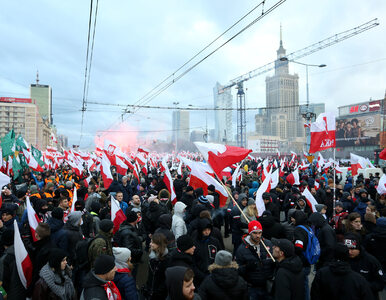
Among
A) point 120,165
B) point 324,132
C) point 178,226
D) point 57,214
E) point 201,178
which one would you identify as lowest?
point 178,226

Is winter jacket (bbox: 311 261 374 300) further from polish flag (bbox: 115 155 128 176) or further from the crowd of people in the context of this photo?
polish flag (bbox: 115 155 128 176)

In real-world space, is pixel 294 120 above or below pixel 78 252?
above

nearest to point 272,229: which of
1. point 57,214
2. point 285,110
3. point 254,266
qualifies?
point 254,266

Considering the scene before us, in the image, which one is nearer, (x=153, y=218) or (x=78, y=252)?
(x=78, y=252)

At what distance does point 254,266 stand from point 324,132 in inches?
196

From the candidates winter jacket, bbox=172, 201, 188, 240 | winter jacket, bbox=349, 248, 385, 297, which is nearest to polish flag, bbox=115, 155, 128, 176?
winter jacket, bbox=172, 201, 188, 240

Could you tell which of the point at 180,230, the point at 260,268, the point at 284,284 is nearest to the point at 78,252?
the point at 180,230

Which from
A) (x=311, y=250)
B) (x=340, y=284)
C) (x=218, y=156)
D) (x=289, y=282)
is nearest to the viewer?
(x=340, y=284)

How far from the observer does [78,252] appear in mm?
4023

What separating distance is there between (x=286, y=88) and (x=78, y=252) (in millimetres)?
157561

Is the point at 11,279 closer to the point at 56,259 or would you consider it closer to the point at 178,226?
the point at 56,259

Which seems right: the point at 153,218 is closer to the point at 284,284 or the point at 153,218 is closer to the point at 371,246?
the point at 284,284

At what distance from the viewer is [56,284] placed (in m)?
3.31

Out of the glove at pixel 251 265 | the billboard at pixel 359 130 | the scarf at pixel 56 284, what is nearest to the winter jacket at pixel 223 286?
the glove at pixel 251 265
